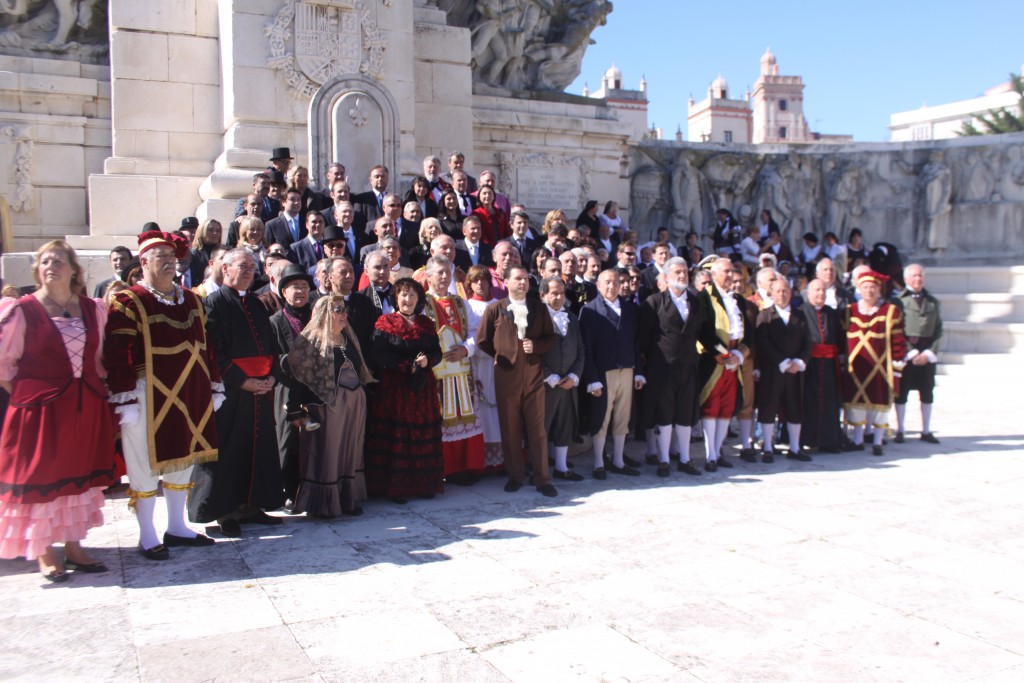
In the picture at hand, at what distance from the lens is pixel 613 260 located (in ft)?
34.9

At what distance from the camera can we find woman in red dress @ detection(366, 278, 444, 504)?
5930 mm

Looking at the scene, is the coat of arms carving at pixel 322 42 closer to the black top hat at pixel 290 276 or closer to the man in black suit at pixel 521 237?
the man in black suit at pixel 521 237

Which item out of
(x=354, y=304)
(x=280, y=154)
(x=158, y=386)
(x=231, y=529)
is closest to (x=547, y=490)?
(x=354, y=304)

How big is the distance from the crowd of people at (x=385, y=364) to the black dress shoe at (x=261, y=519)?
15 millimetres

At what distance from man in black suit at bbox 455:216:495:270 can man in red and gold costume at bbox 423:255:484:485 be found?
60.3 inches

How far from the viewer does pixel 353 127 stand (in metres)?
9.83

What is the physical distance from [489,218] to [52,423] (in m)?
5.45

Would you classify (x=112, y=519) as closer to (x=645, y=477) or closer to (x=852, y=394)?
(x=645, y=477)

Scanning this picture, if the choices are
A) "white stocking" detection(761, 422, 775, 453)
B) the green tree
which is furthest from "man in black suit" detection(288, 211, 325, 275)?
the green tree

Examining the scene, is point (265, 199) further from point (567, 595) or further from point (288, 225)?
point (567, 595)

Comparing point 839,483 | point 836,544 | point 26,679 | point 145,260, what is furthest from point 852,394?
point 26,679

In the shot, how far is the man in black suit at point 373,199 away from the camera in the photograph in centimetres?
877

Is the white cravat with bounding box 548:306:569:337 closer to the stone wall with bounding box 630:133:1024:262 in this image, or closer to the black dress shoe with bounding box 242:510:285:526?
the black dress shoe with bounding box 242:510:285:526

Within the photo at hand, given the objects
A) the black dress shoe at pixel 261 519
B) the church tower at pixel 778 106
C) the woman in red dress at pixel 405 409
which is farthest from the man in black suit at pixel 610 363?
the church tower at pixel 778 106
